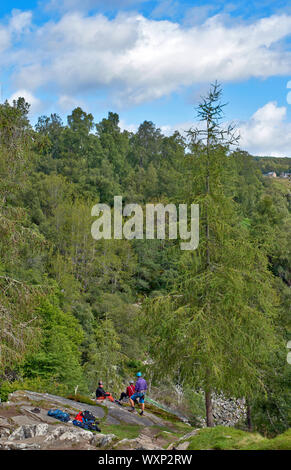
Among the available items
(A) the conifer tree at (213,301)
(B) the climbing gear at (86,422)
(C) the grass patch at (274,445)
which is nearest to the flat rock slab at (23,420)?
(B) the climbing gear at (86,422)

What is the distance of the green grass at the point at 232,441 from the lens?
5546mm

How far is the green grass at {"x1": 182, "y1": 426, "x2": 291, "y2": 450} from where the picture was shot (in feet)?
18.2

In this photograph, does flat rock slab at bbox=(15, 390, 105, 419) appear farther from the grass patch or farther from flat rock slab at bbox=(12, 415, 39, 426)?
the grass patch

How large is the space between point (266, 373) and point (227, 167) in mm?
8851

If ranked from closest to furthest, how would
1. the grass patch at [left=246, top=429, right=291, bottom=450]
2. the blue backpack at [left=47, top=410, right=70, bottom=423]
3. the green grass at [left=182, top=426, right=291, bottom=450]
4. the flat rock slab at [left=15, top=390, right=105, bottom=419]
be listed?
1. the grass patch at [left=246, top=429, right=291, bottom=450]
2. the green grass at [left=182, top=426, right=291, bottom=450]
3. the blue backpack at [left=47, top=410, right=70, bottom=423]
4. the flat rock slab at [left=15, top=390, right=105, bottom=419]

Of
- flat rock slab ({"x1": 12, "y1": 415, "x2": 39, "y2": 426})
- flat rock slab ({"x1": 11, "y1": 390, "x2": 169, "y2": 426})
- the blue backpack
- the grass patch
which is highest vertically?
the grass patch

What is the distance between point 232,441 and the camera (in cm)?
648

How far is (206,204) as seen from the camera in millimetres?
10125

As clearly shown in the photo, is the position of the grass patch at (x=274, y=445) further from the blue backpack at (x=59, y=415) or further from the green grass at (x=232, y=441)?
the blue backpack at (x=59, y=415)

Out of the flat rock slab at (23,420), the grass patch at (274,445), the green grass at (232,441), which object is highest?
the grass patch at (274,445)

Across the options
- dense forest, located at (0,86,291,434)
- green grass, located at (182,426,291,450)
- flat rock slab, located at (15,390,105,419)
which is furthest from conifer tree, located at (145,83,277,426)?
flat rock slab, located at (15,390,105,419)

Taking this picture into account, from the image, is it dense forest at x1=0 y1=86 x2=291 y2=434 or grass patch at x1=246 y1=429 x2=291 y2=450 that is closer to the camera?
grass patch at x1=246 y1=429 x2=291 y2=450
